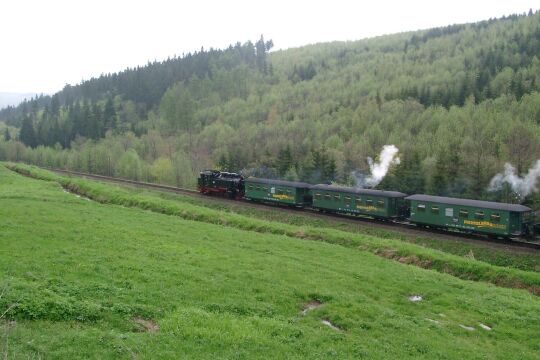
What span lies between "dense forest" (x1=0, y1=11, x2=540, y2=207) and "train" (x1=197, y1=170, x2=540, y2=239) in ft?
47.1

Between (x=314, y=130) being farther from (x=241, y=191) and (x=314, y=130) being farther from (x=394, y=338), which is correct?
(x=394, y=338)

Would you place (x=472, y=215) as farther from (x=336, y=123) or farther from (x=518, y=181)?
(x=336, y=123)

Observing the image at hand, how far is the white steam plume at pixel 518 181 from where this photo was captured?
45.3 m

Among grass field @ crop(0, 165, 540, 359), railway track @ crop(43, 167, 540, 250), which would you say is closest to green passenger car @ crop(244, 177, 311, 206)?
railway track @ crop(43, 167, 540, 250)

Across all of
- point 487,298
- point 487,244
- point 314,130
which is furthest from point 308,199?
point 314,130

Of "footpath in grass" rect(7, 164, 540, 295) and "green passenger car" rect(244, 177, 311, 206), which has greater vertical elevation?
"green passenger car" rect(244, 177, 311, 206)

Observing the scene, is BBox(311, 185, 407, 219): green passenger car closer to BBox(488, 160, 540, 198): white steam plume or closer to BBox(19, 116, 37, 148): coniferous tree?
BBox(488, 160, 540, 198): white steam plume

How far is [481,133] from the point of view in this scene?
8069cm

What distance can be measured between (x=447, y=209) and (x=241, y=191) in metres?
26.4

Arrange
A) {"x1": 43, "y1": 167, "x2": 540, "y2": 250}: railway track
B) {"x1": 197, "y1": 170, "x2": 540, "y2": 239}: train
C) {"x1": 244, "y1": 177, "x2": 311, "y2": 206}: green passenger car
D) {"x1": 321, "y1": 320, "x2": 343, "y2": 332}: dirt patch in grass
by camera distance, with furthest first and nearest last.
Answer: {"x1": 244, "y1": 177, "x2": 311, "y2": 206}: green passenger car, {"x1": 197, "y1": 170, "x2": 540, "y2": 239}: train, {"x1": 43, "y1": 167, "x2": 540, "y2": 250}: railway track, {"x1": 321, "y1": 320, "x2": 343, "y2": 332}: dirt patch in grass

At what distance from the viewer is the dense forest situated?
66438mm

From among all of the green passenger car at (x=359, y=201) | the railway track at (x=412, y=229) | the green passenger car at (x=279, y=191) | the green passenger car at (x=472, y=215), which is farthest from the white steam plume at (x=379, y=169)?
the green passenger car at (x=472, y=215)

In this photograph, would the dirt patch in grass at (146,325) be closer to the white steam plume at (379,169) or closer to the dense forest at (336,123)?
the white steam plume at (379,169)

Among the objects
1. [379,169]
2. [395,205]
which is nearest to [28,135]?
[379,169]
